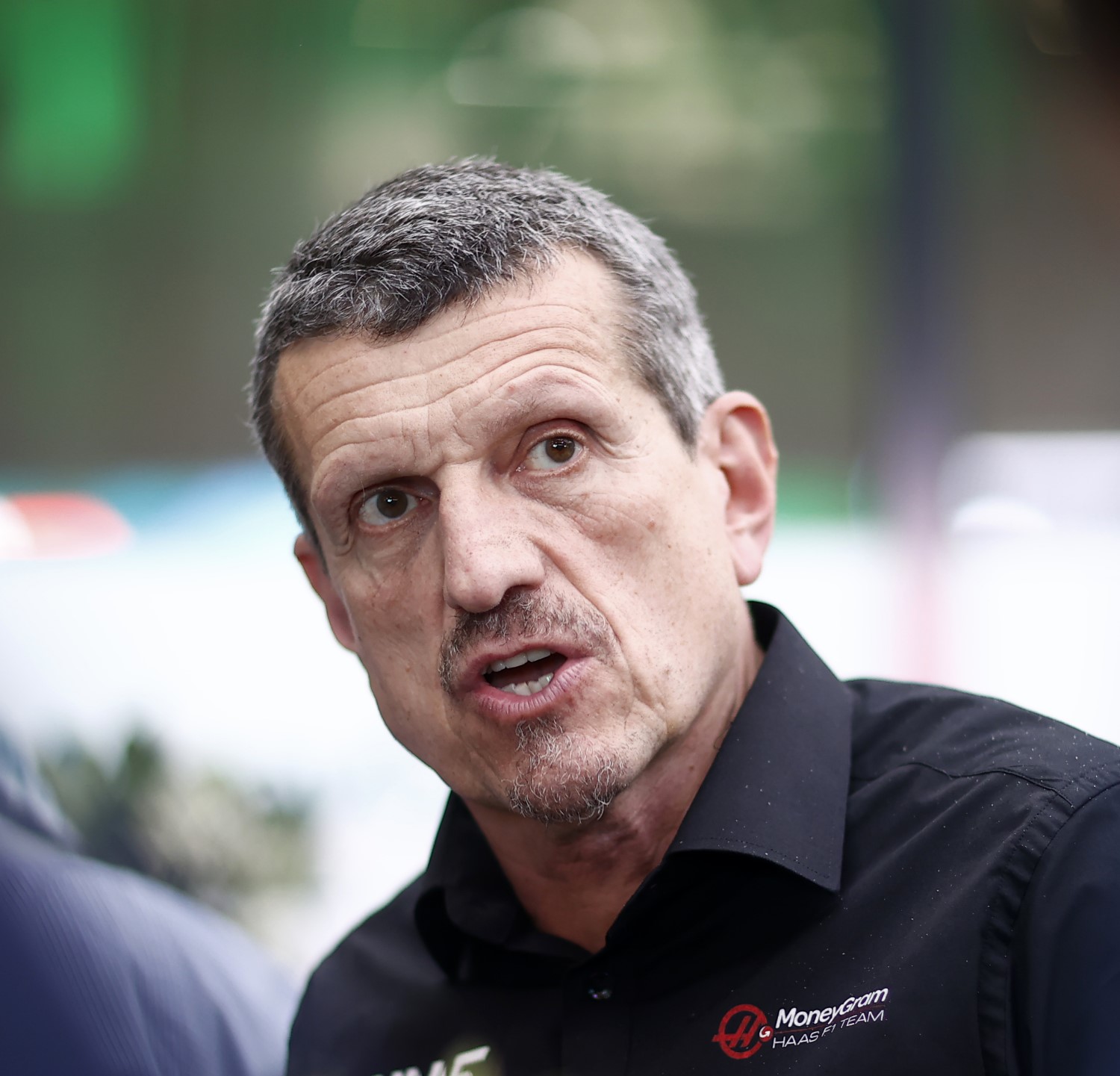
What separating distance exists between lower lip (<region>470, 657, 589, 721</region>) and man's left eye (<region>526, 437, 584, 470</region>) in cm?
22

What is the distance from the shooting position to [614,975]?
1.25 m

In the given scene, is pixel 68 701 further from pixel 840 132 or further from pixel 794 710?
pixel 840 132

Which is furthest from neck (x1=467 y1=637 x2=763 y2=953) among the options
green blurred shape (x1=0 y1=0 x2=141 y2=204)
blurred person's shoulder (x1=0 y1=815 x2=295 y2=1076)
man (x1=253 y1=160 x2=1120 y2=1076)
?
green blurred shape (x1=0 y1=0 x2=141 y2=204)

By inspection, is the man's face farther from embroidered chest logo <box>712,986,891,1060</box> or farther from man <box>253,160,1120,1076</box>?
embroidered chest logo <box>712,986,891,1060</box>

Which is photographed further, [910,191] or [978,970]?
[910,191]

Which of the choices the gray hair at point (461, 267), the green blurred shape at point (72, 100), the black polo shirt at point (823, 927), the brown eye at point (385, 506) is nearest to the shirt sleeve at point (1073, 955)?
the black polo shirt at point (823, 927)

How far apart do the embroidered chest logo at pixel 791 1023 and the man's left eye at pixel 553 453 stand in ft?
1.96

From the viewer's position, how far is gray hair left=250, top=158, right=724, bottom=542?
1321 mm

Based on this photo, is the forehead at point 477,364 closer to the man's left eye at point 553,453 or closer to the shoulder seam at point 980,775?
the man's left eye at point 553,453

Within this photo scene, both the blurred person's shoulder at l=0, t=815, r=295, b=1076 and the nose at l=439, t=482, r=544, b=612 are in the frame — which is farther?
the blurred person's shoulder at l=0, t=815, r=295, b=1076

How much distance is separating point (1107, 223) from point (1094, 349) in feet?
1.21

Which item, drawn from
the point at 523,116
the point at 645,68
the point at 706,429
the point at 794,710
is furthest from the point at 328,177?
the point at 794,710

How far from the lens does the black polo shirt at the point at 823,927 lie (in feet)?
3.46

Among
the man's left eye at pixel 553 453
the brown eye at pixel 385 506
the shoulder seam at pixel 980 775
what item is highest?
the man's left eye at pixel 553 453
